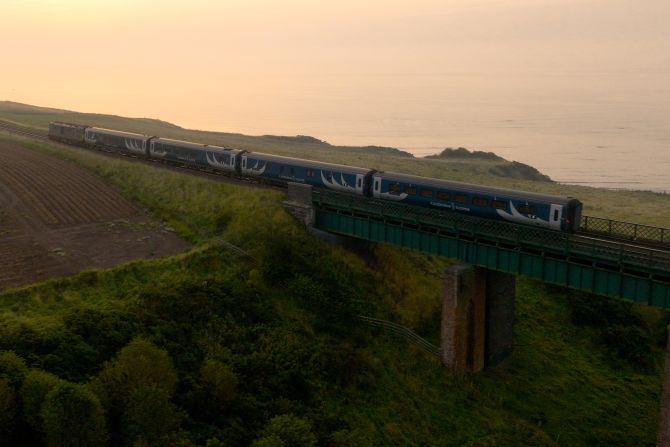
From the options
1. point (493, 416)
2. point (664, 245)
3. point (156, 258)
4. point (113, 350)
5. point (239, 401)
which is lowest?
point (493, 416)

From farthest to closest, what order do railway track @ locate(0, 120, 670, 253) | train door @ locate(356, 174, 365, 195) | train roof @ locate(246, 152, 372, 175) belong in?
train roof @ locate(246, 152, 372, 175), train door @ locate(356, 174, 365, 195), railway track @ locate(0, 120, 670, 253)

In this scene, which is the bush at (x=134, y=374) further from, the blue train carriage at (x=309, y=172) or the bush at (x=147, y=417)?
the blue train carriage at (x=309, y=172)

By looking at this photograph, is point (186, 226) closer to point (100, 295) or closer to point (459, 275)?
point (100, 295)

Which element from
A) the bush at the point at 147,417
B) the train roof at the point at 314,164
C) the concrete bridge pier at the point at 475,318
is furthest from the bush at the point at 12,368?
the train roof at the point at 314,164

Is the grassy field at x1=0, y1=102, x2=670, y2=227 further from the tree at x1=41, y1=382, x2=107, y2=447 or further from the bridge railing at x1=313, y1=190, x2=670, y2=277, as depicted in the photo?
the tree at x1=41, y1=382, x2=107, y2=447

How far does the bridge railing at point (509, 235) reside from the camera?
91.7ft

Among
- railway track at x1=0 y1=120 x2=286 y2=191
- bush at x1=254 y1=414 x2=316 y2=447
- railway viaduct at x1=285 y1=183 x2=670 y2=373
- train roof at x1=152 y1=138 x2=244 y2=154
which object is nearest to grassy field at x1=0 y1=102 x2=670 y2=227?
railway track at x1=0 y1=120 x2=286 y2=191

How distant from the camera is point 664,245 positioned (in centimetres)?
3319

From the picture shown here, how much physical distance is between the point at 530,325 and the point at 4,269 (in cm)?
3185

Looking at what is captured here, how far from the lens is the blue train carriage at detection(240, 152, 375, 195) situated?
1670 inches

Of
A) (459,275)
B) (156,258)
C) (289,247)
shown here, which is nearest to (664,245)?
(459,275)

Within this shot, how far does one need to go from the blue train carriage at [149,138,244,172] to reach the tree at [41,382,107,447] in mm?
32227

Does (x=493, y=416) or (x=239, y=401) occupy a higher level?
(x=239, y=401)

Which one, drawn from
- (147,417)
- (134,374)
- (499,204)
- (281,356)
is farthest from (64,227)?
(499,204)
